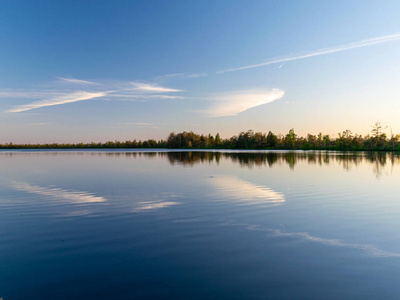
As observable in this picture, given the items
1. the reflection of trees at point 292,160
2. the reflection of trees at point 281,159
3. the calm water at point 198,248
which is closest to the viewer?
the calm water at point 198,248

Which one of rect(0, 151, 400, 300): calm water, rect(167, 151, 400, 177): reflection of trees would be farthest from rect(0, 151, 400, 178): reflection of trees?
rect(0, 151, 400, 300): calm water

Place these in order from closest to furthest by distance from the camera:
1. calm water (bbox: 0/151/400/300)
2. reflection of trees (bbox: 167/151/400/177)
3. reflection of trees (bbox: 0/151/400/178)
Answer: calm water (bbox: 0/151/400/300) → reflection of trees (bbox: 167/151/400/177) → reflection of trees (bbox: 0/151/400/178)

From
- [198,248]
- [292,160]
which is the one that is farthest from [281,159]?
[198,248]

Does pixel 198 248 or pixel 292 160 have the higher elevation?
pixel 198 248

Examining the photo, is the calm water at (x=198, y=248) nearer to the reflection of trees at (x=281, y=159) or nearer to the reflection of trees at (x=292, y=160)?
the reflection of trees at (x=281, y=159)

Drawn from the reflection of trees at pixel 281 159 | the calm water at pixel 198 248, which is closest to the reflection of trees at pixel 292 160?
the reflection of trees at pixel 281 159

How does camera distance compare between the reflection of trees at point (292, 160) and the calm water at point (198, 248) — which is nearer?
the calm water at point (198, 248)

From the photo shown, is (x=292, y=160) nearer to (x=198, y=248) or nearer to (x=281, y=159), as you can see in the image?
(x=281, y=159)

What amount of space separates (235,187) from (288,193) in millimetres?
4315

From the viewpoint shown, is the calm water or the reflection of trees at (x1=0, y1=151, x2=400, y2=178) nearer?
the calm water

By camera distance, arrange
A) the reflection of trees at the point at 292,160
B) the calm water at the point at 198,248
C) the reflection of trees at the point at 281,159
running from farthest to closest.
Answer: the reflection of trees at the point at 281,159 → the reflection of trees at the point at 292,160 → the calm water at the point at 198,248

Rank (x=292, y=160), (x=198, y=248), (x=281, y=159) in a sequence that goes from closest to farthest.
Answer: (x=198, y=248) → (x=292, y=160) → (x=281, y=159)

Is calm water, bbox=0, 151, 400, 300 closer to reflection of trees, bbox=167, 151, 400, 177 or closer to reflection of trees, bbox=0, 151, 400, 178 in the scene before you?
reflection of trees, bbox=0, 151, 400, 178

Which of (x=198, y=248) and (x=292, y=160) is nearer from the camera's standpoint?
(x=198, y=248)
